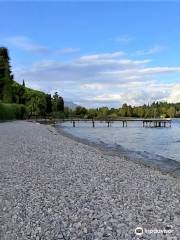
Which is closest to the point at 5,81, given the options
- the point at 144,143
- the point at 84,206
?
the point at 144,143

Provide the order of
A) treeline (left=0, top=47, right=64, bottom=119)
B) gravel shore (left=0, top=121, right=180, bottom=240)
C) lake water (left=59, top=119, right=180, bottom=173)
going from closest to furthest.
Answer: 1. gravel shore (left=0, top=121, right=180, bottom=240)
2. lake water (left=59, top=119, right=180, bottom=173)
3. treeline (left=0, top=47, right=64, bottom=119)

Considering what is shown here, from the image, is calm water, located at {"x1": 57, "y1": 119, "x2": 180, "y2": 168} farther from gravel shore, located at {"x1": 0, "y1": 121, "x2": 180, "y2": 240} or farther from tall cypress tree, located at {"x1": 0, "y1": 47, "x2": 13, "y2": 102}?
tall cypress tree, located at {"x1": 0, "y1": 47, "x2": 13, "y2": 102}

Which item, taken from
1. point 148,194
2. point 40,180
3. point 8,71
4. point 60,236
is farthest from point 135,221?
point 8,71

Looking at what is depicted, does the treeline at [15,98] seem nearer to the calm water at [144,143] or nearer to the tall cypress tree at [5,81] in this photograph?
the tall cypress tree at [5,81]

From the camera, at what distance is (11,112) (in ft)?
396

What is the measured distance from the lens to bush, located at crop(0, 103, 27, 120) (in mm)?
107994

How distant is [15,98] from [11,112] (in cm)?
3748

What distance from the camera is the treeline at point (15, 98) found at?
132 metres

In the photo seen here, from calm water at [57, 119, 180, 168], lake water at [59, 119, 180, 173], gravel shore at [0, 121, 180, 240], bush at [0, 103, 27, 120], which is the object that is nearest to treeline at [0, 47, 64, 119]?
bush at [0, 103, 27, 120]

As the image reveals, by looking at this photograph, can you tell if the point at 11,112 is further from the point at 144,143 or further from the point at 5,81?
the point at 144,143

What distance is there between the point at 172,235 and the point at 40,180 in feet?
25.8

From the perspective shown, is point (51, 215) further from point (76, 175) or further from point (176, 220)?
point (76, 175)

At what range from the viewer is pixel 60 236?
27.4ft

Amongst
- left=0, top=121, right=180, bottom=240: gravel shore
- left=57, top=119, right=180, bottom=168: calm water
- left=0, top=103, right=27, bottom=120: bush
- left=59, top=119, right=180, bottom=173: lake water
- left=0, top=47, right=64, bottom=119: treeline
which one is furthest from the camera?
left=0, top=47, right=64, bottom=119: treeline
